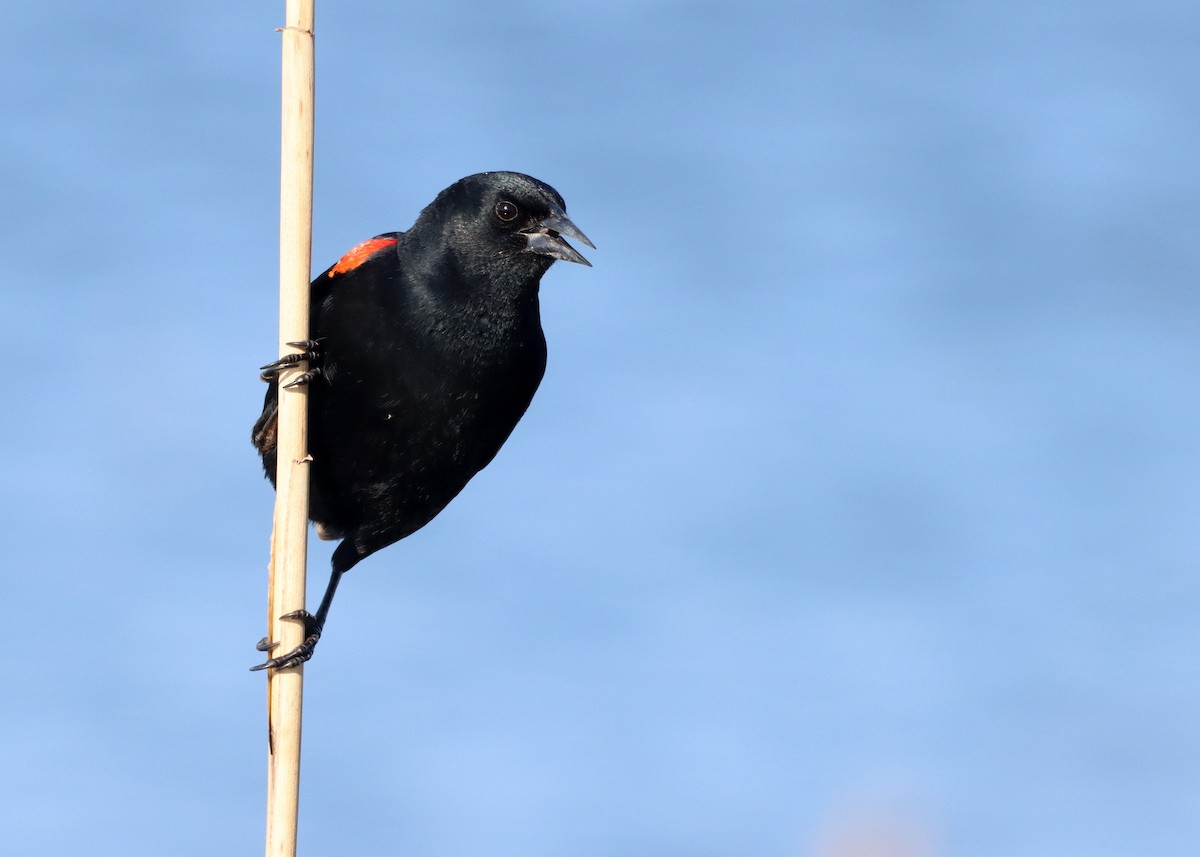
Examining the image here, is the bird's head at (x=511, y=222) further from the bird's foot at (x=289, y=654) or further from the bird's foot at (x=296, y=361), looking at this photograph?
the bird's foot at (x=289, y=654)

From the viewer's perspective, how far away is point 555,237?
5691mm

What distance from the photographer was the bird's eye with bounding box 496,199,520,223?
5676mm

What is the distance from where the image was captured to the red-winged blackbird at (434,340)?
18.2 feet

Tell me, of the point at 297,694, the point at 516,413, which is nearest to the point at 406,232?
the point at 516,413

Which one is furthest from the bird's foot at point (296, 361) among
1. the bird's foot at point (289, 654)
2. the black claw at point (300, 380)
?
the bird's foot at point (289, 654)

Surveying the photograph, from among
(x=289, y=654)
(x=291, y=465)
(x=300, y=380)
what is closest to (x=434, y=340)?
(x=300, y=380)

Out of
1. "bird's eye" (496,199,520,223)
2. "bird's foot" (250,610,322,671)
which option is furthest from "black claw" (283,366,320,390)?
"bird's eye" (496,199,520,223)

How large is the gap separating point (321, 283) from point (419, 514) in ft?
3.39

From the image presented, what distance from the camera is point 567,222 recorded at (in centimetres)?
571

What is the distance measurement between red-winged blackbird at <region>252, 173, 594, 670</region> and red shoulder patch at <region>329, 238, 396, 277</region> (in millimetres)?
13

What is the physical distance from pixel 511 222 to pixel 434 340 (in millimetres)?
Result: 558

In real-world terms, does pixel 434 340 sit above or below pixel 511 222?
below

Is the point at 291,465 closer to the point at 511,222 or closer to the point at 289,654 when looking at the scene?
the point at 289,654

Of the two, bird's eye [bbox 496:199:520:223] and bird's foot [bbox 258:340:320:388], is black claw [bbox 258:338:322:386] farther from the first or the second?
bird's eye [bbox 496:199:520:223]
